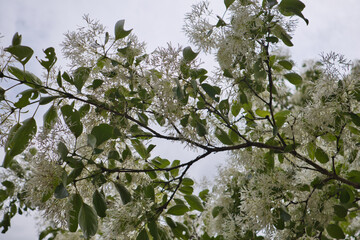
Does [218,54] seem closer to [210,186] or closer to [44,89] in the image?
[44,89]

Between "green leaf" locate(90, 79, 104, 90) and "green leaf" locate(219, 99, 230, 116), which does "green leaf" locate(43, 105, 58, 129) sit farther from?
"green leaf" locate(219, 99, 230, 116)

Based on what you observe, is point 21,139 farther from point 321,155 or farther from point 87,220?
point 321,155

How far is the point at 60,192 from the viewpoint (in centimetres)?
84

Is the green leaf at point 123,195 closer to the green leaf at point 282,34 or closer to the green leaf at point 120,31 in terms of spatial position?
the green leaf at point 120,31

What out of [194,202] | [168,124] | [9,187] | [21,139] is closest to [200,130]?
[168,124]

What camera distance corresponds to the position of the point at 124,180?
122 cm

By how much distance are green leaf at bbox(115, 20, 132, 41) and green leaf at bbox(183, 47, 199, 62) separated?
0.20m

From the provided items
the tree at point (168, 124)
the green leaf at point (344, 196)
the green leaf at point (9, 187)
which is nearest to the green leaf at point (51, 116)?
the tree at point (168, 124)

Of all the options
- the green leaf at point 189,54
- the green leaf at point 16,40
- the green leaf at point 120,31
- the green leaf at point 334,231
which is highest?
the green leaf at point 120,31

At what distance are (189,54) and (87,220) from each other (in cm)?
57

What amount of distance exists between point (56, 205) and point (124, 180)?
291 millimetres

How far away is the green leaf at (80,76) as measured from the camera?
1.04 meters

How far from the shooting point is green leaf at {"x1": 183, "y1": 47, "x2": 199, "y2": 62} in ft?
3.44

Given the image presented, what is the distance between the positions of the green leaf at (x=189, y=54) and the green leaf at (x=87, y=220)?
530mm
